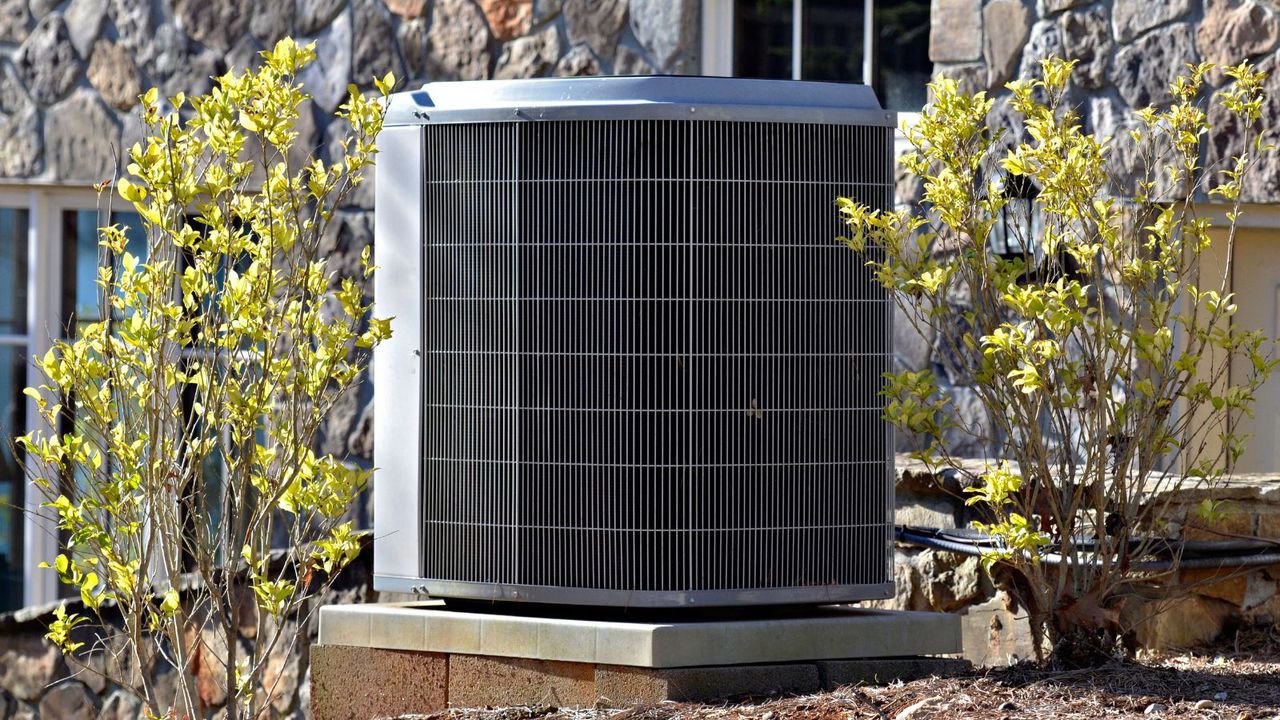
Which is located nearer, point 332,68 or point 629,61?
point 629,61

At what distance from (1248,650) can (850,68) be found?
310 cm

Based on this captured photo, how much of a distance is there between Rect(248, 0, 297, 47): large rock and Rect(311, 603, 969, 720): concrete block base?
151 inches

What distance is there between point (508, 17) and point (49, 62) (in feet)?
7.95

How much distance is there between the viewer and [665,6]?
22.6 feet

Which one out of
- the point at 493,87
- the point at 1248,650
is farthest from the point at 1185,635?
the point at 493,87

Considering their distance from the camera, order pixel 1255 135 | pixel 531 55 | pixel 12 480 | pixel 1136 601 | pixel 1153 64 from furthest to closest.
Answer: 1. pixel 12 480
2. pixel 531 55
3. pixel 1153 64
4. pixel 1255 135
5. pixel 1136 601

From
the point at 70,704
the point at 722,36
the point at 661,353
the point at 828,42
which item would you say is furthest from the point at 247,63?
the point at 661,353

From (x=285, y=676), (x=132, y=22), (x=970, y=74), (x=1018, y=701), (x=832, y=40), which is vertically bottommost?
(x=285, y=676)

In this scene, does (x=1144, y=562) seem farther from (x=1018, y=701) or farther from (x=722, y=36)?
(x=722, y=36)

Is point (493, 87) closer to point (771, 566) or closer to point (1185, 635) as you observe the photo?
point (771, 566)

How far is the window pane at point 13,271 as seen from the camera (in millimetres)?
7793

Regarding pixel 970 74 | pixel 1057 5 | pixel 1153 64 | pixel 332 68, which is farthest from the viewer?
pixel 332 68

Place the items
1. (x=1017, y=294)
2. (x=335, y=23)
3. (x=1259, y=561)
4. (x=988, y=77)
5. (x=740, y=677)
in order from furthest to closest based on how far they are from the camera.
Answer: (x=335, y=23) → (x=988, y=77) → (x=1259, y=561) → (x=740, y=677) → (x=1017, y=294)

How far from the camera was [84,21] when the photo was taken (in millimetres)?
7637
